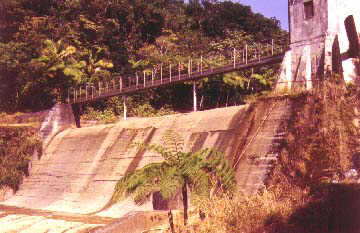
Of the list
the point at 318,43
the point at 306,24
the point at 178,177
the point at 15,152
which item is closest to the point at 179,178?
the point at 178,177

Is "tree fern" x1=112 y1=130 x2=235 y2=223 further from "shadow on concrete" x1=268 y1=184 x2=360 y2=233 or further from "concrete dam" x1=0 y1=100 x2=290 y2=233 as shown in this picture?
"shadow on concrete" x1=268 y1=184 x2=360 y2=233

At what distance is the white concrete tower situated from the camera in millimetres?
13359

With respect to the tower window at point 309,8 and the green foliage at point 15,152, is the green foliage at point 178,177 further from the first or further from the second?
the green foliage at point 15,152

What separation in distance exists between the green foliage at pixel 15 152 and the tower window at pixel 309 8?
1442 centimetres

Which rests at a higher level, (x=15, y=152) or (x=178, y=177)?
(x=15, y=152)

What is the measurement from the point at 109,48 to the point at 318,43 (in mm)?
23139

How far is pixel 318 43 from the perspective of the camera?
1352 cm

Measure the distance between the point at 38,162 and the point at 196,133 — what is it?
9.81 meters

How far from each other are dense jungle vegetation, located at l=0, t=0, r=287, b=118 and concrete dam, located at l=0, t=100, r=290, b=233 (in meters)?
6.60

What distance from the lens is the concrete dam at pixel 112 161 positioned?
11547 mm

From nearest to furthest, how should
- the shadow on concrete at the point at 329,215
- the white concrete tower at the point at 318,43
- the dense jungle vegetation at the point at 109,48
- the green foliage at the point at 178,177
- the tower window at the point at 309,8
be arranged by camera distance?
the shadow on concrete at the point at 329,215
the green foliage at the point at 178,177
the white concrete tower at the point at 318,43
the tower window at the point at 309,8
the dense jungle vegetation at the point at 109,48

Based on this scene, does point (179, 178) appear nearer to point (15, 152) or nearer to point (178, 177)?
point (178, 177)

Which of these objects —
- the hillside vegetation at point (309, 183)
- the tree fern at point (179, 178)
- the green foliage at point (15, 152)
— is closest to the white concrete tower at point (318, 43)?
the hillside vegetation at point (309, 183)

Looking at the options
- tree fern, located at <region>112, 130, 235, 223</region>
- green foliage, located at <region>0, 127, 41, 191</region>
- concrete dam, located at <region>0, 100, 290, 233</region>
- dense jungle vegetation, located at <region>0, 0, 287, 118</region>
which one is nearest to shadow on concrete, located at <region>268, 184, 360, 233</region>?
tree fern, located at <region>112, 130, 235, 223</region>
